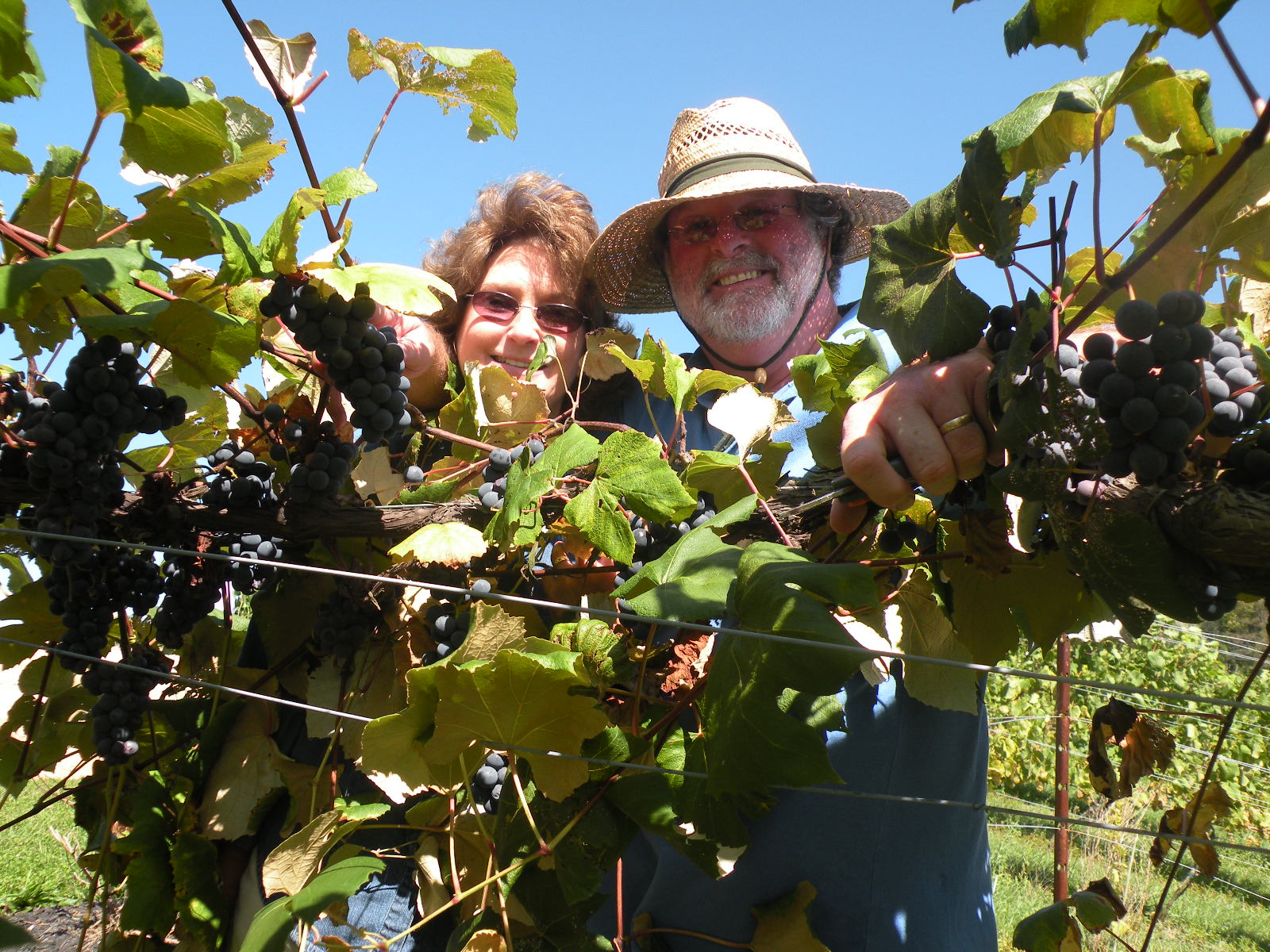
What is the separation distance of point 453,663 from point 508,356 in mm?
1225

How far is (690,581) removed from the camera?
0.85 meters

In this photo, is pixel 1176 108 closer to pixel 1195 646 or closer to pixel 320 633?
pixel 320 633

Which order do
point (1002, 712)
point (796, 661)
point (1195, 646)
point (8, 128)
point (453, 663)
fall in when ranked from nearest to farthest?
point (796, 661) → point (453, 663) → point (8, 128) → point (1195, 646) → point (1002, 712)

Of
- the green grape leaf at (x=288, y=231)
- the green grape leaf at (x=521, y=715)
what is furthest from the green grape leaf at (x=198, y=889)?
the green grape leaf at (x=288, y=231)

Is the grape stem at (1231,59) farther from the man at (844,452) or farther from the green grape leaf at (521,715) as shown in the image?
the green grape leaf at (521,715)

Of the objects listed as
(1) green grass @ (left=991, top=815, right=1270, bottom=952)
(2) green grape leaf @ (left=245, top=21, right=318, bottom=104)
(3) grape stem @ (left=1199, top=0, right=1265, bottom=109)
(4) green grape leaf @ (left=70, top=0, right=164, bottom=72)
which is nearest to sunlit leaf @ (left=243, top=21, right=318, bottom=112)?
Result: (2) green grape leaf @ (left=245, top=21, right=318, bottom=104)

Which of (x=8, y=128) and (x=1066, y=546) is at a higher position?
(x=8, y=128)

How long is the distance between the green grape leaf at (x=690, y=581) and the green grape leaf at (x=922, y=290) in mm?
250

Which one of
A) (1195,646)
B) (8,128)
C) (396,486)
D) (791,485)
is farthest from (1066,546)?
(1195,646)

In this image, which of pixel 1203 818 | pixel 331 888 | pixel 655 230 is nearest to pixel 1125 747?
pixel 1203 818

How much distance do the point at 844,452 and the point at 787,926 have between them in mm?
774

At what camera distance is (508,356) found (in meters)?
2.05

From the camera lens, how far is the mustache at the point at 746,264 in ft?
7.47

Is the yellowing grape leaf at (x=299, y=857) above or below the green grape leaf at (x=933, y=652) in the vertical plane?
below
